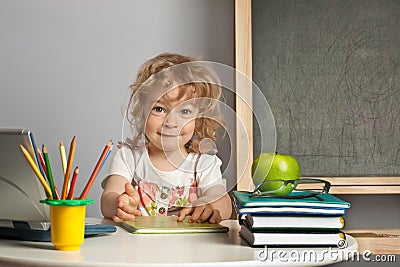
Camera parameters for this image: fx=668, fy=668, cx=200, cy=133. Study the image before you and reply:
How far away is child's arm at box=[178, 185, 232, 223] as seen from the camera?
153cm

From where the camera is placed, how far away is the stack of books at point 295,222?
1227 mm

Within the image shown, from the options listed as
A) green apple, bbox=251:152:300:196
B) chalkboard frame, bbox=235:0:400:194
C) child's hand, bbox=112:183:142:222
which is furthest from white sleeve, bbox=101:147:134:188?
green apple, bbox=251:152:300:196

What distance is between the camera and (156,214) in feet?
5.93

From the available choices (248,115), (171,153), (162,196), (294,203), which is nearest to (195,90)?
(171,153)

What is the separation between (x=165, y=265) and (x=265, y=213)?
0.26 metres

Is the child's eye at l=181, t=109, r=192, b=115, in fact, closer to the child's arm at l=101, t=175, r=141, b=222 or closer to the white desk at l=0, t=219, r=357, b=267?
the child's arm at l=101, t=175, r=141, b=222

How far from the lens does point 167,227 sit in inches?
57.0

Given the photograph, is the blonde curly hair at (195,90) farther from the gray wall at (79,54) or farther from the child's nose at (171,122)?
the gray wall at (79,54)

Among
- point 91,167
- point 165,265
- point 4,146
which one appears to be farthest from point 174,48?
point 165,265

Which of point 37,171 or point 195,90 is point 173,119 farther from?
point 37,171

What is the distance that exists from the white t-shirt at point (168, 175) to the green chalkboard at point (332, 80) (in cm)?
45

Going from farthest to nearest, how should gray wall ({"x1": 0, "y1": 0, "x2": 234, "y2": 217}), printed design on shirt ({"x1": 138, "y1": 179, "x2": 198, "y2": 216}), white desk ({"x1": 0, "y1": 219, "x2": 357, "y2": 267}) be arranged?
1. gray wall ({"x1": 0, "y1": 0, "x2": 234, "y2": 217})
2. printed design on shirt ({"x1": 138, "y1": 179, "x2": 198, "y2": 216})
3. white desk ({"x1": 0, "y1": 219, "x2": 357, "y2": 267})

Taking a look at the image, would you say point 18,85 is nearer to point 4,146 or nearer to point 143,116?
point 143,116

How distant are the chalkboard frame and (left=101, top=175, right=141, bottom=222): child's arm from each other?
1.60 feet
